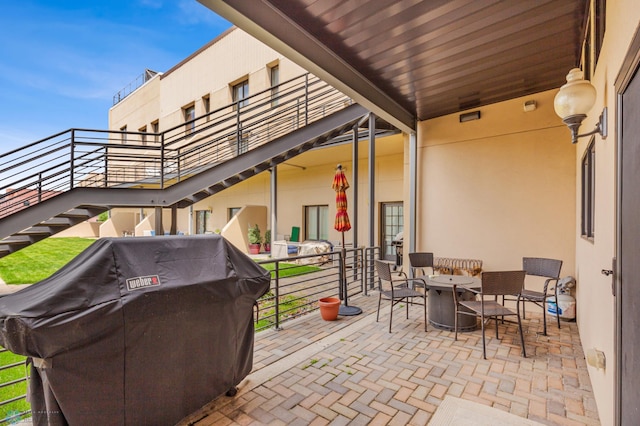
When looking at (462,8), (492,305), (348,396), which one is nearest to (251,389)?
(348,396)

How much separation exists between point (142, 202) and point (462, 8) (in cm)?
560

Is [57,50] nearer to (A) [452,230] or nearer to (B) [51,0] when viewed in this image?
(B) [51,0]

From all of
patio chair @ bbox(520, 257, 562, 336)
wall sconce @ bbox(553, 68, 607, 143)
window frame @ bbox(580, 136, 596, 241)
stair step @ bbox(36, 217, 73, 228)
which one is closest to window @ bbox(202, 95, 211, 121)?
stair step @ bbox(36, 217, 73, 228)

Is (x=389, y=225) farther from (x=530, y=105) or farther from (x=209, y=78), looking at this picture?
(x=209, y=78)

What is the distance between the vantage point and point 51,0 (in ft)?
36.1

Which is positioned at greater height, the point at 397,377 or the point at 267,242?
the point at 267,242

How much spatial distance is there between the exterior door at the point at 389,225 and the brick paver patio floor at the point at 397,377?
567cm

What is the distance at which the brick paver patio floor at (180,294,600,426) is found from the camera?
2.37 meters

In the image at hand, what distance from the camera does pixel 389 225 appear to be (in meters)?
10.0

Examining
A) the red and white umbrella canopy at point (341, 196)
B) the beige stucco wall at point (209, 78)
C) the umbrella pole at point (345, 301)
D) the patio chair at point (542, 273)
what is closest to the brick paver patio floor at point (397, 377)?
the patio chair at point (542, 273)

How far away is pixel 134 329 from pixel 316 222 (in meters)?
10.3

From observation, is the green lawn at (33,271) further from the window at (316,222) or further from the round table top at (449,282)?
the window at (316,222)

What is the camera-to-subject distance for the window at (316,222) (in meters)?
11.8

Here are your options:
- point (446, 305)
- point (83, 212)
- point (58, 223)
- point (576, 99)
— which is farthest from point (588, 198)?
point (58, 223)
